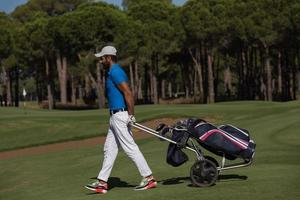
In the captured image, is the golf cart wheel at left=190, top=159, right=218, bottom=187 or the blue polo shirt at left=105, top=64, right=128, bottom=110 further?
the blue polo shirt at left=105, top=64, right=128, bottom=110

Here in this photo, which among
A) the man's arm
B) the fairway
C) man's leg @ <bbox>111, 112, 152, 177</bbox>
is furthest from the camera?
man's leg @ <bbox>111, 112, 152, 177</bbox>

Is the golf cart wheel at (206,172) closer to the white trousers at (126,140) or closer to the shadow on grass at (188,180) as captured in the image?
the shadow on grass at (188,180)

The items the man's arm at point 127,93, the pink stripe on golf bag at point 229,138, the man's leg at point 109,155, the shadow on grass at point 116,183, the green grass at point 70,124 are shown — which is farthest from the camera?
the green grass at point 70,124

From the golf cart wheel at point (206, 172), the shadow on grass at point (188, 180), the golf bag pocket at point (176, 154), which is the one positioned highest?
the golf bag pocket at point (176, 154)

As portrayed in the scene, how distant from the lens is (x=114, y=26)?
5666cm

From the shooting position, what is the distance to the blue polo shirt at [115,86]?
9625 millimetres

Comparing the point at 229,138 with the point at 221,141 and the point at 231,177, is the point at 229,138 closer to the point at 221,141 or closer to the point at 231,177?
the point at 221,141

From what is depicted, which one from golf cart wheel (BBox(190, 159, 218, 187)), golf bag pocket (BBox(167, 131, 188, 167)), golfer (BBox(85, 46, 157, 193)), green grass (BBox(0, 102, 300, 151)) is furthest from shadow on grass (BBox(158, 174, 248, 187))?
green grass (BBox(0, 102, 300, 151))

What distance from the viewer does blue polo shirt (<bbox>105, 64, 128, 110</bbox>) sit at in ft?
31.6

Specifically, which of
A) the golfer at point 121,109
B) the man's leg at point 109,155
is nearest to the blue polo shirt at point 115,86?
the golfer at point 121,109

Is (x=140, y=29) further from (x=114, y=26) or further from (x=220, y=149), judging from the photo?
(x=220, y=149)

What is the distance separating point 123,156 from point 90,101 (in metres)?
60.2

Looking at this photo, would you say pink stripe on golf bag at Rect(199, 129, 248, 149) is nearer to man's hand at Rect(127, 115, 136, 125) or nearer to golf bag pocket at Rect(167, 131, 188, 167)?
golf bag pocket at Rect(167, 131, 188, 167)

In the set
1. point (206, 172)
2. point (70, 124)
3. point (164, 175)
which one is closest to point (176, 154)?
point (206, 172)
